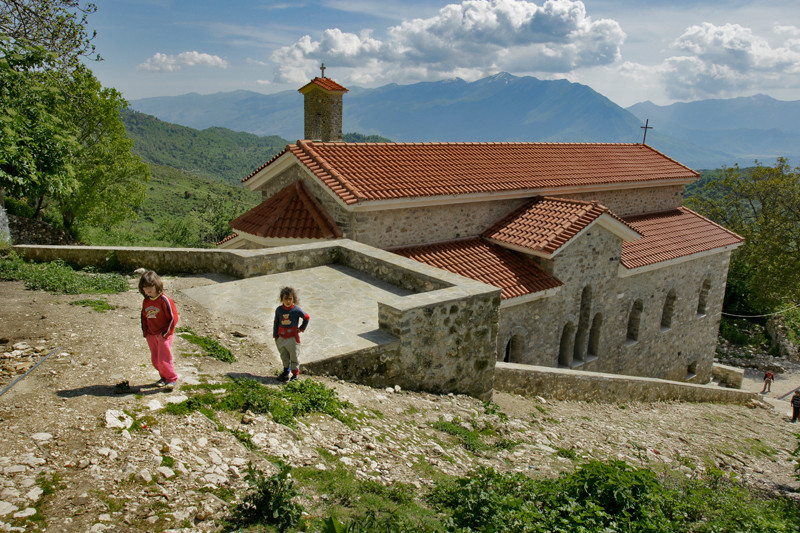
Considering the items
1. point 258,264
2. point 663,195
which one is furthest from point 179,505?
point 663,195

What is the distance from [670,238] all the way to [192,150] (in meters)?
151

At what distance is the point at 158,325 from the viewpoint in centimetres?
529

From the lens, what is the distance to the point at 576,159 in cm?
1891

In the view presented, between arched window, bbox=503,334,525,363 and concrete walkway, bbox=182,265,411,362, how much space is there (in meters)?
4.96

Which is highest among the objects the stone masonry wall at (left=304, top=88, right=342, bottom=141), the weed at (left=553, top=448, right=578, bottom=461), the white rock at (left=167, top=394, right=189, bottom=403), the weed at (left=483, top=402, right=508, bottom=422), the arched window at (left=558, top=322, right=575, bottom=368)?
the stone masonry wall at (left=304, top=88, right=342, bottom=141)

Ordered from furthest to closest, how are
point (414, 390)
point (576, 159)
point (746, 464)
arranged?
point (576, 159)
point (746, 464)
point (414, 390)

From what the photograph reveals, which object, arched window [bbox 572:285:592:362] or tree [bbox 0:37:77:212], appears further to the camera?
arched window [bbox 572:285:592:362]

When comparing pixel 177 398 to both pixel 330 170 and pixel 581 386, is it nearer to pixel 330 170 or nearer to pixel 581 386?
pixel 330 170

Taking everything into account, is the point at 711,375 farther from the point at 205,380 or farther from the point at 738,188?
the point at 205,380

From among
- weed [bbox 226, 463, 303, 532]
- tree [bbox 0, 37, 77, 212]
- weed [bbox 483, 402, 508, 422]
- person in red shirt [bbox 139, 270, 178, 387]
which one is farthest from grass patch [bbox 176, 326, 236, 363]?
tree [bbox 0, 37, 77, 212]

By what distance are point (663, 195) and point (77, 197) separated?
89.2 ft

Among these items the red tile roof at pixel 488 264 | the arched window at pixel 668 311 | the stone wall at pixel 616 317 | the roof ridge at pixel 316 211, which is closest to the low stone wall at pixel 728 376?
the stone wall at pixel 616 317

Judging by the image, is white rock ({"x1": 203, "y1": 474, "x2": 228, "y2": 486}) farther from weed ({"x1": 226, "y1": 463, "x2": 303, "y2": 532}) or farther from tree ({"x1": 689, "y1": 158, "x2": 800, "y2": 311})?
tree ({"x1": 689, "y1": 158, "x2": 800, "y2": 311})

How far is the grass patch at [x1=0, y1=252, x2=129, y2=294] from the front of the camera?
823 centimetres
